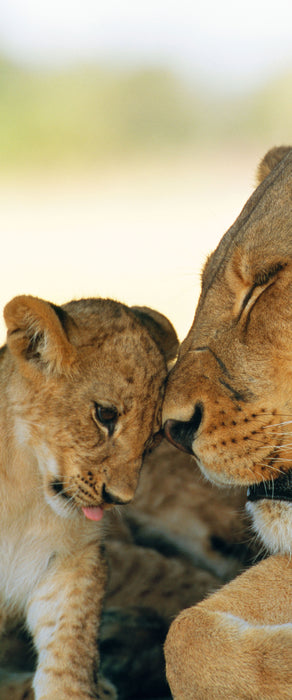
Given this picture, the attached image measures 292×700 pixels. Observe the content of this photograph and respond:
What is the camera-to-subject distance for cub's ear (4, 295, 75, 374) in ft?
7.84

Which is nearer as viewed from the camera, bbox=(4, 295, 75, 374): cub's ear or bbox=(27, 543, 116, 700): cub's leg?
bbox=(4, 295, 75, 374): cub's ear

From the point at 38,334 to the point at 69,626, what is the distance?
2.41 feet

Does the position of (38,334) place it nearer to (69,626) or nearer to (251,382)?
(251,382)

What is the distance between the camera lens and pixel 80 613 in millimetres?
2598

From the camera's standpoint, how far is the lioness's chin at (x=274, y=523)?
2.49 m

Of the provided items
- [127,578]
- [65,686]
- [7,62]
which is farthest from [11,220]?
[65,686]

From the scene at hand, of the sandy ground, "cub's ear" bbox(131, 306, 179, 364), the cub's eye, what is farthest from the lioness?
the sandy ground

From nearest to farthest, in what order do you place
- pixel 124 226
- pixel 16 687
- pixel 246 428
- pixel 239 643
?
pixel 239 643 < pixel 246 428 < pixel 16 687 < pixel 124 226

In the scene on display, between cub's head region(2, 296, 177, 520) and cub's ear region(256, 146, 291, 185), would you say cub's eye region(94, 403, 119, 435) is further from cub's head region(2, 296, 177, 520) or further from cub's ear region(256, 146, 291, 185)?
cub's ear region(256, 146, 291, 185)

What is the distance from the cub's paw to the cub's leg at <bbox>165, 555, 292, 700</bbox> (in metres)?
0.50

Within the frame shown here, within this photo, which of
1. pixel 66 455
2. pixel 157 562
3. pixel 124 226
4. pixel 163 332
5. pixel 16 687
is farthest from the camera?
pixel 124 226

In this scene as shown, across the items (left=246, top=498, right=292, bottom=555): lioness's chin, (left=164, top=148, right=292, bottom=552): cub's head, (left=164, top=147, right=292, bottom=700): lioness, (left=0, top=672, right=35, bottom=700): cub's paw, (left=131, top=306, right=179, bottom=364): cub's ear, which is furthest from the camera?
(left=131, top=306, right=179, bottom=364): cub's ear

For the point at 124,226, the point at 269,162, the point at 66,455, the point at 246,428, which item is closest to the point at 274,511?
the point at 246,428

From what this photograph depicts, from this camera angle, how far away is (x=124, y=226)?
350 inches
